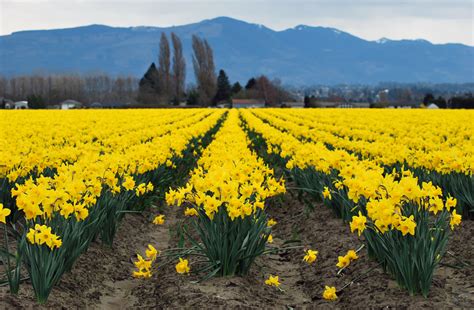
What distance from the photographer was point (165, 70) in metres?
86.9

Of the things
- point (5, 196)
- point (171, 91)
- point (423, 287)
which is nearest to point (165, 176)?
point (5, 196)

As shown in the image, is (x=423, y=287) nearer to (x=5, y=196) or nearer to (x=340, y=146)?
(x=5, y=196)

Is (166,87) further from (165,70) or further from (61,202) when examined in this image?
(61,202)

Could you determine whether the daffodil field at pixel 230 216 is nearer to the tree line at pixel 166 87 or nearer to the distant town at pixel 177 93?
the distant town at pixel 177 93

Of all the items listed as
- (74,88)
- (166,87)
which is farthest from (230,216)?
(74,88)

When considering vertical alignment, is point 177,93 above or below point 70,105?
above

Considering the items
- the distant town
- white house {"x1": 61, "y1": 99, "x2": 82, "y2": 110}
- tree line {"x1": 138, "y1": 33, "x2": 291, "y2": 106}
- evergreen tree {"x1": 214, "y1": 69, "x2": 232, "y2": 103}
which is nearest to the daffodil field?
the distant town

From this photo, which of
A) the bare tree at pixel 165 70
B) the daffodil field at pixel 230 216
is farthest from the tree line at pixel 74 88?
→ the daffodil field at pixel 230 216

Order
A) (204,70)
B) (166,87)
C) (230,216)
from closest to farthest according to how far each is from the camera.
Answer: (230,216) → (166,87) → (204,70)

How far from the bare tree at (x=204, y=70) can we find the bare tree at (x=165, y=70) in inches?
164

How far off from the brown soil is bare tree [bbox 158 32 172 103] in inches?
3139

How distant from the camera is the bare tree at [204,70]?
291 feet

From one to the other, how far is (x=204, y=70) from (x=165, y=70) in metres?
6.12

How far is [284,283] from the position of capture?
6.25m
